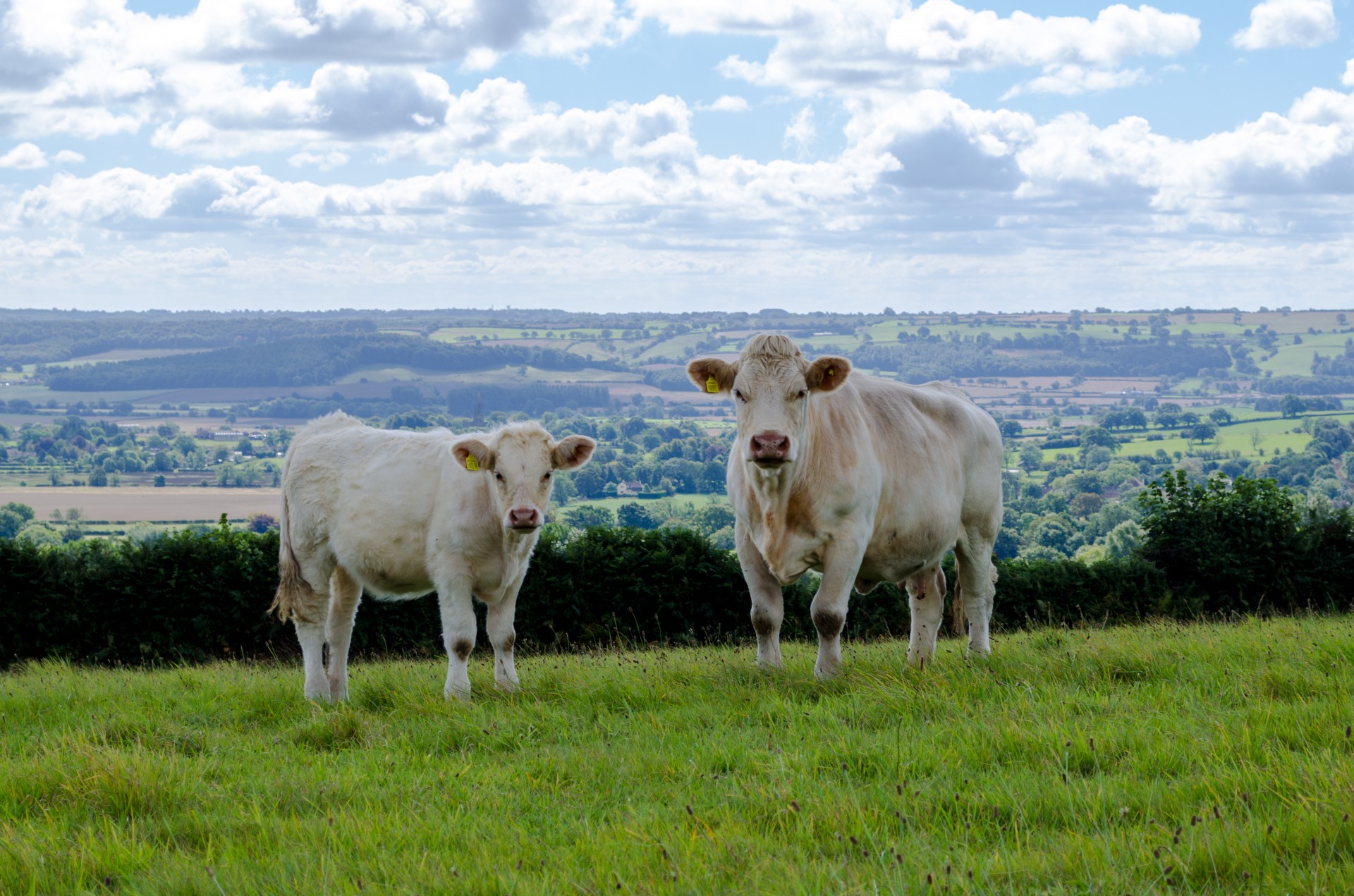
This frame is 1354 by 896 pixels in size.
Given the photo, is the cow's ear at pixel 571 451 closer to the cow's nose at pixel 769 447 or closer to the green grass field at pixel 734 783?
the green grass field at pixel 734 783

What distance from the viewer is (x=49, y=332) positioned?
157 meters

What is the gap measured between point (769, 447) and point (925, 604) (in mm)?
3318

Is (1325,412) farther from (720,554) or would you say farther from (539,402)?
(720,554)

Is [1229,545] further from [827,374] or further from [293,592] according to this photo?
[293,592]

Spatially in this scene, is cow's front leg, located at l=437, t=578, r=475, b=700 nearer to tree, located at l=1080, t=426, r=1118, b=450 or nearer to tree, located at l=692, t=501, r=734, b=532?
tree, located at l=692, t=501, r=734, b=532

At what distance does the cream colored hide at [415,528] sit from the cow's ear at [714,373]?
1.37 m

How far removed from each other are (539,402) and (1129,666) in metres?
97.9

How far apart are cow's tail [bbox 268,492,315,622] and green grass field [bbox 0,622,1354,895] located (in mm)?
1267

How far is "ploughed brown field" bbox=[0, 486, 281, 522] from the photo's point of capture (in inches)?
2317

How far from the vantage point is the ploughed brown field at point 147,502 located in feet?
193

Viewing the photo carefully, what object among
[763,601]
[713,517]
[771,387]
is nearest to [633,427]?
[713,517]

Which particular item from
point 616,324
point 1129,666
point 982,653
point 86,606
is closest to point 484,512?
point 982,653

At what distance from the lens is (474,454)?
9047mm

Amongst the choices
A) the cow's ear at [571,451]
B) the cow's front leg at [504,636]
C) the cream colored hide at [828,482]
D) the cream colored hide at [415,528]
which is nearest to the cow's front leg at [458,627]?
the cream colored hide at [415,528]
